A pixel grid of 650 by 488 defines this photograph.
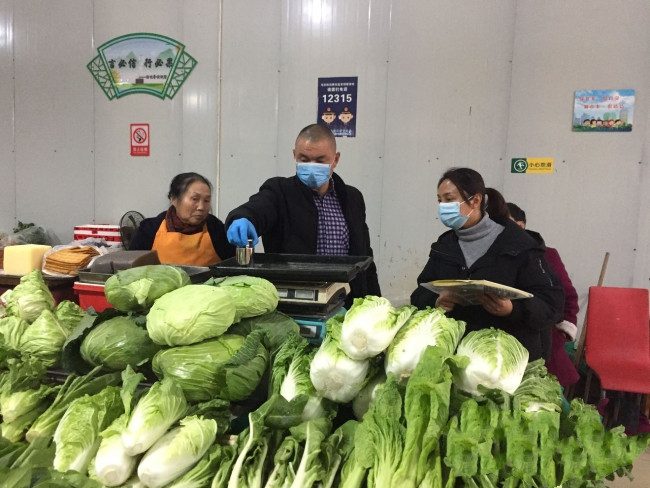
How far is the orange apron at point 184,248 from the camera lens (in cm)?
279

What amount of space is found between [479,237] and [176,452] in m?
1.80

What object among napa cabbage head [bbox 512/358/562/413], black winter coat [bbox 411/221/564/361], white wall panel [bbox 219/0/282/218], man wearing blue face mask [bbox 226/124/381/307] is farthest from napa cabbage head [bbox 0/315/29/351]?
white wall panel [bbox 219/0/282/218]

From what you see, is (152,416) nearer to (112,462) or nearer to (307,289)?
(112,462)

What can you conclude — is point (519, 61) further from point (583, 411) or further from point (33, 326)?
point (33, 326)

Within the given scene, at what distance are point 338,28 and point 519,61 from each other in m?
1.63

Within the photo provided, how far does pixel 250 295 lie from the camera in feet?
4.80

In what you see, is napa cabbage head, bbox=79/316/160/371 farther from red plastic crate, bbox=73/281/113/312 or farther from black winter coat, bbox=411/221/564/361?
black winter coat, bbox=411/221/564/361

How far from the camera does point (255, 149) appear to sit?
4.62 metres

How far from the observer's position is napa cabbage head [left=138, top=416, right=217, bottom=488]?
102 cm

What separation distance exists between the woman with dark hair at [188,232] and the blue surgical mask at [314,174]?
611 millimetres

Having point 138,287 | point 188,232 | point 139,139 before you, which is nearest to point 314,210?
point 188,232

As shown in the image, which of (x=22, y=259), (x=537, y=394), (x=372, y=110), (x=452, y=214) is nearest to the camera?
(x=537, y=394)

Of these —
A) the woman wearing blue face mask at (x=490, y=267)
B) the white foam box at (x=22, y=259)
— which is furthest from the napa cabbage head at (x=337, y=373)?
the white foam box at (x=22, y=259)

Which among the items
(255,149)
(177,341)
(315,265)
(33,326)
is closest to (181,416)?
(177,341)
